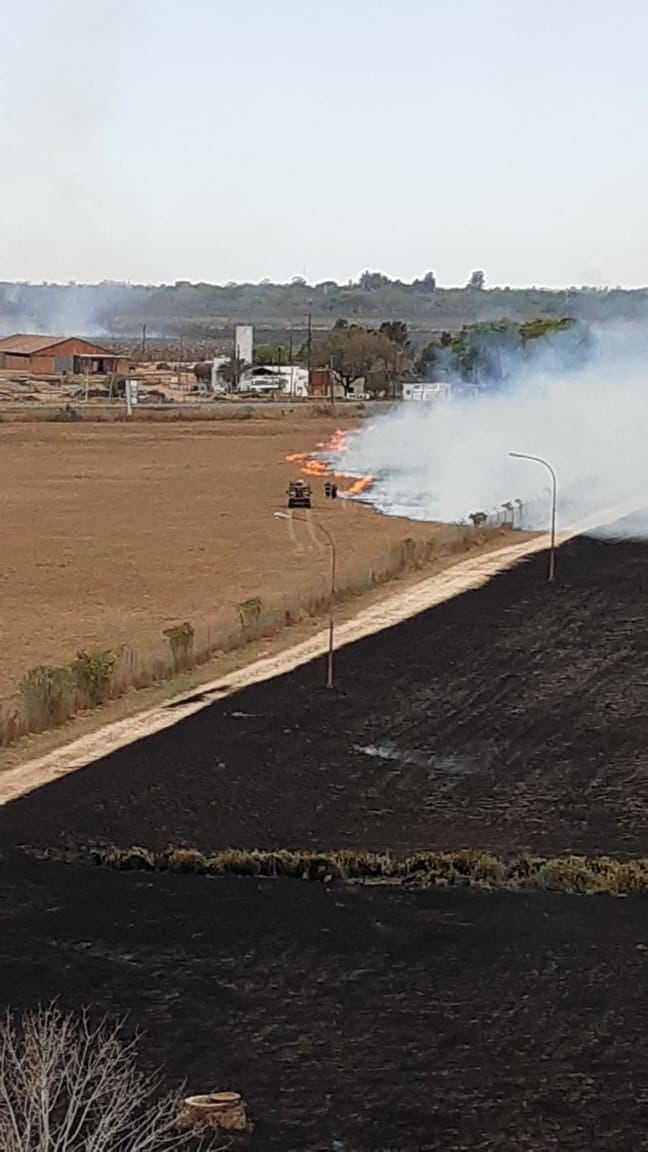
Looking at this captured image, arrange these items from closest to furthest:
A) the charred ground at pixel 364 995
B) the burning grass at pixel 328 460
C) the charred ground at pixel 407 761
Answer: the charred ground at pixel 364 995, the charred ground at pixel 407 761, the burning grass at pixel 328 460

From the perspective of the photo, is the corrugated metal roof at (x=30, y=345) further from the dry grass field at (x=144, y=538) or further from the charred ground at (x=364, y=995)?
the charred ground at (x=364, y=995)

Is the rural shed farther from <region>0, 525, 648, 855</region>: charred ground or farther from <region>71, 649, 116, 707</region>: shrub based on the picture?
<region>71, 649, 116, 707</region>: shrub

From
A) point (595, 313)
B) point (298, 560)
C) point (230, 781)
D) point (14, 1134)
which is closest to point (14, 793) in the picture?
point (230, 781)

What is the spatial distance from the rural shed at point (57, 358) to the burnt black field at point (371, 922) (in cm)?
13673

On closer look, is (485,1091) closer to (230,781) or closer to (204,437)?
(230,781)

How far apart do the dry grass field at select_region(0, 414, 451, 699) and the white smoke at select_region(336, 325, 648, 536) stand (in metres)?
3.84

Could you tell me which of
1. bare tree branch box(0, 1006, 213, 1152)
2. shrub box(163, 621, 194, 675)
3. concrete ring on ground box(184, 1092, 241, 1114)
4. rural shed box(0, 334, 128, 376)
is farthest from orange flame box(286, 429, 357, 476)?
rural shed box(0, 334, 128, 376)

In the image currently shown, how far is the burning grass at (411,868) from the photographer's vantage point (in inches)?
919

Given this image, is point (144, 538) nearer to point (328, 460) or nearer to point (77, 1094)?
point (328, 460)

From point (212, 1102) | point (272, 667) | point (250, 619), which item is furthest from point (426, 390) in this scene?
point (212, 1102)

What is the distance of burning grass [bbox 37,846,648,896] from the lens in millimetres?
23344

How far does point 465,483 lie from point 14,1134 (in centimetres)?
6287

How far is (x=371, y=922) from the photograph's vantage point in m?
21.8

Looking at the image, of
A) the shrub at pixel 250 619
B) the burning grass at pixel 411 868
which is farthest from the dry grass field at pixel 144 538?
the burning grass at pixel 411 868
